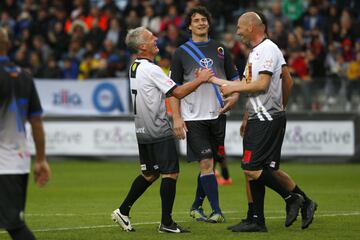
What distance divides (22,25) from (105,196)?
49.1ft

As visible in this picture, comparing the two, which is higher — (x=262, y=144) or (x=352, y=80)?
(x=262, y=144)

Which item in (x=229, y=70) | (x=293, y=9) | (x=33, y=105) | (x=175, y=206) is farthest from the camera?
(x=293, y=9)

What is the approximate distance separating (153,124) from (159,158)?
1.37ft

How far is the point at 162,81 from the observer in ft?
36.6

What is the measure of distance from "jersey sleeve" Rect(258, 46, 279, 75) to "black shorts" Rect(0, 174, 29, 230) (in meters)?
3.61

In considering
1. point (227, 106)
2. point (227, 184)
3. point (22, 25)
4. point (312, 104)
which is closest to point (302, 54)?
point (312, 104)

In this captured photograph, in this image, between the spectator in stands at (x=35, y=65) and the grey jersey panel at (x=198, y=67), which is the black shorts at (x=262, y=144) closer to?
the grey jersey panel at (x=198, y=67)

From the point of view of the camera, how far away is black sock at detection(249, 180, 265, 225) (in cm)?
1108

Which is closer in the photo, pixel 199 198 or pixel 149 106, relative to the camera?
pixel 149 106

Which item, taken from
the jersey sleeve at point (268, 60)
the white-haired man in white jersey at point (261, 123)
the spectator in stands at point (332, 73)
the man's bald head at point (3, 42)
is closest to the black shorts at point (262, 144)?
the white-haired man in white jersey at point (261, 123)

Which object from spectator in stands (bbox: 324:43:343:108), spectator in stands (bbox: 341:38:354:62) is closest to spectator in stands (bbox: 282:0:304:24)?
spectator in stands (bbox: 324:43:343:108)

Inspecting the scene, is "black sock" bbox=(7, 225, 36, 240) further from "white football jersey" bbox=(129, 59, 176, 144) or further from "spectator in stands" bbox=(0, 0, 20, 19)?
"spectator in stands" bbox=(0, 0, 20, 19)

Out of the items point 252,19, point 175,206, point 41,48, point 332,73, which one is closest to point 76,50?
point 41,48

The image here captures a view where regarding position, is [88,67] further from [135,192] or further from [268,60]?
[268,60]
